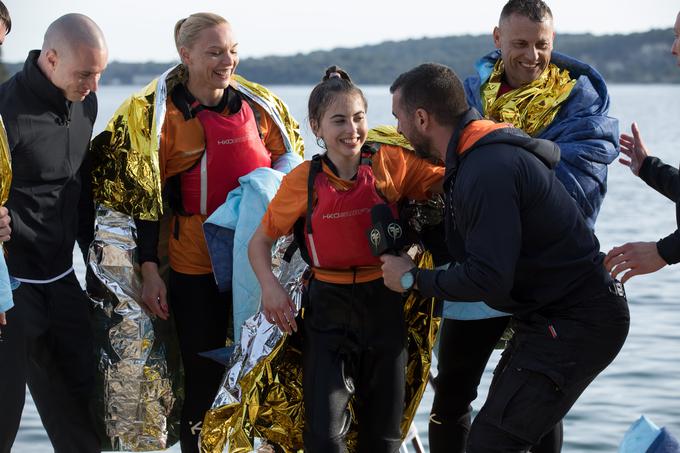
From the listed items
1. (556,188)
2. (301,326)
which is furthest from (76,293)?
(556,188)

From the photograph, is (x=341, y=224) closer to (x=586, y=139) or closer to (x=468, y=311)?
(x=468, y=311)

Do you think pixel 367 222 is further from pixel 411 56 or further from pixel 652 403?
pixel 411 56

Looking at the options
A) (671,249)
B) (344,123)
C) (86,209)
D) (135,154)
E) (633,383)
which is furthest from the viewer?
(633,383)

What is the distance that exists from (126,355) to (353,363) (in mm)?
1000

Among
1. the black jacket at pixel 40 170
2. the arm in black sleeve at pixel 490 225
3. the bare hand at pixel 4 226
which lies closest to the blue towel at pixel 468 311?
the arm in black sleeve at pixel 490 225

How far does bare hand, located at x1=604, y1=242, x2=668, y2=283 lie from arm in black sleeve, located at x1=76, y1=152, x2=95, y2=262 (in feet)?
6.19

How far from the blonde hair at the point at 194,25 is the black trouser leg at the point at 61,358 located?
0.91 meters

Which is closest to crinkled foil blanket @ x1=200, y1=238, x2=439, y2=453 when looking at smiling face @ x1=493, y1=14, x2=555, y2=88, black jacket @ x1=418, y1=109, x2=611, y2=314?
black jacket @ x1=418, y1=109, x2=611, y2=314

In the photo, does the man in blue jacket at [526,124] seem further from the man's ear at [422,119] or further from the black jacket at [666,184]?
the man's ear at [422,119]

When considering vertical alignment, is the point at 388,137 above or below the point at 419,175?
above

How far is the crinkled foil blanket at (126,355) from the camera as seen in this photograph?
4090 millimetres

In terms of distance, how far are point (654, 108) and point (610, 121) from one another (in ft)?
146

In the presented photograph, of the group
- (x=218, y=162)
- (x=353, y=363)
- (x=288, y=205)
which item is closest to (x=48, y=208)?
(x=218, y=162)

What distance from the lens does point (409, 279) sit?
3.39 metres
